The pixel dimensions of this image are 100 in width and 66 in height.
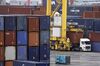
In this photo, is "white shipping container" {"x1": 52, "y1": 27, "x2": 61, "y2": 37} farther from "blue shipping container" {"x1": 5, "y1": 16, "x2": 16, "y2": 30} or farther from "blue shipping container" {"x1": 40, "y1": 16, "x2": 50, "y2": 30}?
"blue shipping container" {"x1": 5, "y1": 16, "x2": 16, "y2": 30}

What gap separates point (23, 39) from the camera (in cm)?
3738

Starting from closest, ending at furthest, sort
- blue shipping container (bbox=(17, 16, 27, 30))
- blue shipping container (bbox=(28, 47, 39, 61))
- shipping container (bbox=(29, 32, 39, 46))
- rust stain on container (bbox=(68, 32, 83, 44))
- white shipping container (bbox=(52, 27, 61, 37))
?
blue shipping container (bbox=(17, 16, 27, 30))
blue shipping container (bbox=(28, 47, 39, 61))
shipping container (bbox=(29, 32, 39, 46))
white shipping container (bbox=(52, 27, 61, 37))
rust stain on container (bbox=(68, 32, 83, 44))

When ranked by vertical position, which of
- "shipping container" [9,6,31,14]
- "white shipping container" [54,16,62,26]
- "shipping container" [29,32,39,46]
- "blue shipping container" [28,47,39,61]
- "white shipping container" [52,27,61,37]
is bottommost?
"blue shipping container" [28,47,39,61]

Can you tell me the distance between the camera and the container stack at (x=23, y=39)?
36531mm

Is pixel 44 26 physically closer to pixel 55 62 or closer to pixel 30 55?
pixel 30 55

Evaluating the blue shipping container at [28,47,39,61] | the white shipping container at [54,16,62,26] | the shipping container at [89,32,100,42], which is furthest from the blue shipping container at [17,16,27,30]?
the shipping container at [89,32,100,42]

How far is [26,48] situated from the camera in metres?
37.5

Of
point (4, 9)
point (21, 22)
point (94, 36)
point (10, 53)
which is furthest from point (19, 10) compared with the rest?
point (10, 53)

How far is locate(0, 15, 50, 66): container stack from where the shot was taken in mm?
36531

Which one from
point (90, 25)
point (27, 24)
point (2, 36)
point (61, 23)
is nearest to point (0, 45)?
point (2, 36)

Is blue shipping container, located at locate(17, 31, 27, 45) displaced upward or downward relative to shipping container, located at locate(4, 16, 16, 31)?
downward

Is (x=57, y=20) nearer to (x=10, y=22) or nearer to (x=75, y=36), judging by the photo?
(x=75, y=36)

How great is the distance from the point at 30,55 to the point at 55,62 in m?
15.9

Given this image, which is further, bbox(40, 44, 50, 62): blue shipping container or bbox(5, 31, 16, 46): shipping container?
bbox(40, 44, 50, 62): blue shipping container
